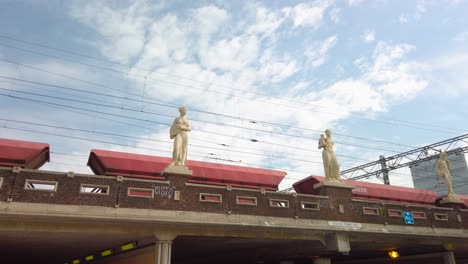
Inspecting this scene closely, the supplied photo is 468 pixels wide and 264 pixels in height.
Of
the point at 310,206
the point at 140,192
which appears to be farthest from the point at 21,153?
the point at 310,206

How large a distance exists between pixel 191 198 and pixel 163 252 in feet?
7.68

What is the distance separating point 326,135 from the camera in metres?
19.2

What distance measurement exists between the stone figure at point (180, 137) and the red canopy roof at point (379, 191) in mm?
7916

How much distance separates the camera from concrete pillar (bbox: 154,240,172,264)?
14039 mm

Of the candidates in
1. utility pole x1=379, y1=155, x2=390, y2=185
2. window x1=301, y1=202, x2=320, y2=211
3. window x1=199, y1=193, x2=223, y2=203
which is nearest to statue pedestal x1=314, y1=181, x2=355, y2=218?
window x1=301, y1=202, x2=320, y2=211

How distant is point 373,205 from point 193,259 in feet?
40.6

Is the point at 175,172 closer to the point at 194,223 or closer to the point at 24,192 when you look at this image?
the point at 194,223

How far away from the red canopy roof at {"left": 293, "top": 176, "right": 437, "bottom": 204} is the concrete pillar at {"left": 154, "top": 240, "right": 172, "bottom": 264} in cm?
900

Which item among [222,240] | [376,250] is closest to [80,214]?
[222,240]

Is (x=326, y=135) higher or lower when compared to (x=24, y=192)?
higher

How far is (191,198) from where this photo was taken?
14.9 m

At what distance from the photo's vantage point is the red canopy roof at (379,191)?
20.2 meters

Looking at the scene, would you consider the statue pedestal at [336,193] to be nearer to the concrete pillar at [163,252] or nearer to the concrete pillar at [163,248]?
the concrete pillar at [163,248]

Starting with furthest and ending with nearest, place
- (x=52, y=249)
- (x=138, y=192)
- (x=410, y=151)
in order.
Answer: (x=410, y=151) → (x=52, y=249) → (x=138, y=192)
